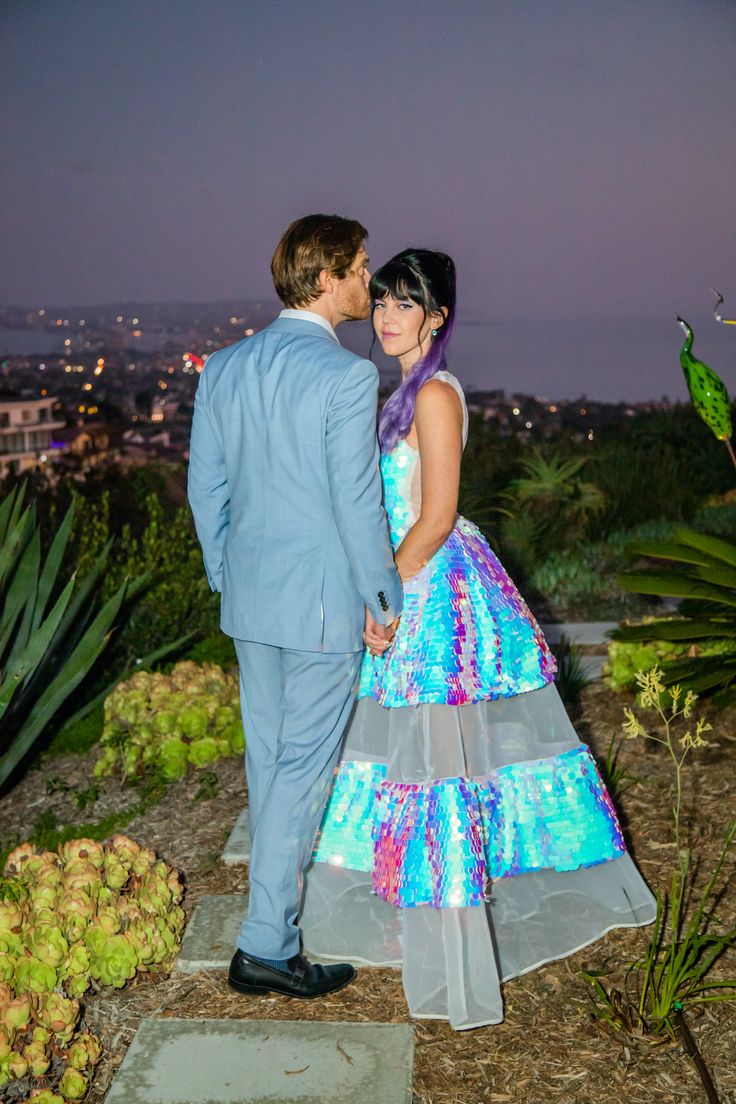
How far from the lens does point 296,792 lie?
2.71 meters

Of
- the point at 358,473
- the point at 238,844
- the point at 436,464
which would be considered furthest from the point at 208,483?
the point at 238,844

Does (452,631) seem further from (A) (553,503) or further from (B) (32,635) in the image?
(A) (553,503)

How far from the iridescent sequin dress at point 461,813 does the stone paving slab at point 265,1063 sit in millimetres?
205

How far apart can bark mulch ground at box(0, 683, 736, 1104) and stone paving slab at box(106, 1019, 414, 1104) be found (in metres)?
0.06

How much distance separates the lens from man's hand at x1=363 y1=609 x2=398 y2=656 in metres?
2.72

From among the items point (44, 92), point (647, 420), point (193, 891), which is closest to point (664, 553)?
point (193, 891)

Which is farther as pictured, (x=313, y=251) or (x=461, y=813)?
(x=461, y=813)

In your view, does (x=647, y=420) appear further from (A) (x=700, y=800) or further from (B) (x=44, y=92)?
(A) (x=700, y=800)

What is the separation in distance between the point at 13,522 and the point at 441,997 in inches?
104

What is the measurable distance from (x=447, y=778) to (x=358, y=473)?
0.88 meters

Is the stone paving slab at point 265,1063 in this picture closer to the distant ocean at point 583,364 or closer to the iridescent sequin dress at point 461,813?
the iridescent sequin dress at point 461,813
